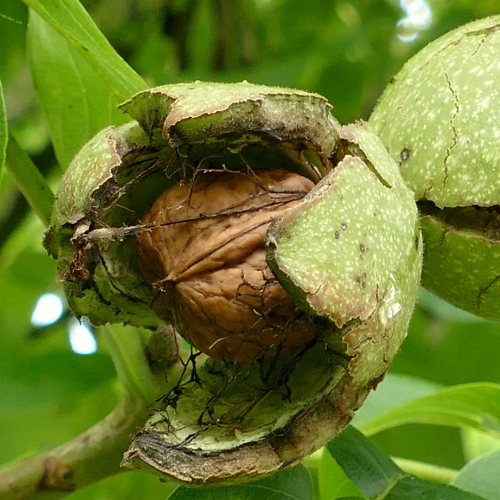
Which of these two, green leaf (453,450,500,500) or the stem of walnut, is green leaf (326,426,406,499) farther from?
the stem of walnut

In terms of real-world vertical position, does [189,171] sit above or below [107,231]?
above

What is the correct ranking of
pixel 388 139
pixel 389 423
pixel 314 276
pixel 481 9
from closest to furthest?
pixel 314 276 → pixel 388 139 → pixel 389 423 → pixel 481 9

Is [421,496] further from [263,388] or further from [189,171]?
[189,171]

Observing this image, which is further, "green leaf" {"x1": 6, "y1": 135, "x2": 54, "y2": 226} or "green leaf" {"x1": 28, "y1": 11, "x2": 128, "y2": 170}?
"green leaf" {"x1": 28, "y1": 11, "x2": 128, "y2": 170}

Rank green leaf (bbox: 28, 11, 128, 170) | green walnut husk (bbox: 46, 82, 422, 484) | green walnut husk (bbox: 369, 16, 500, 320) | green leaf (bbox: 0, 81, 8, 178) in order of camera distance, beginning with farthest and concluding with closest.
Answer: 1. green leaf (bbox: 28, 11, 128, 170)
2. green walnut husk (bbox: 369, 16, 500, 320)
3. green leaf (bbox: 0, 81, 8, 178)
4. green walnut husk (bbox: 46, 82, 422, 484)

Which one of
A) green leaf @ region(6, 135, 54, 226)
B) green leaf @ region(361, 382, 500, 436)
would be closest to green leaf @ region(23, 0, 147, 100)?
green leaf @ region(6, 135, 54, 226)

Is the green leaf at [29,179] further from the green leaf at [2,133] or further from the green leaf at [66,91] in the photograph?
the green leaf at [2,133]

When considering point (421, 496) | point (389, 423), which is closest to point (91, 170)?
point (421, 496)
